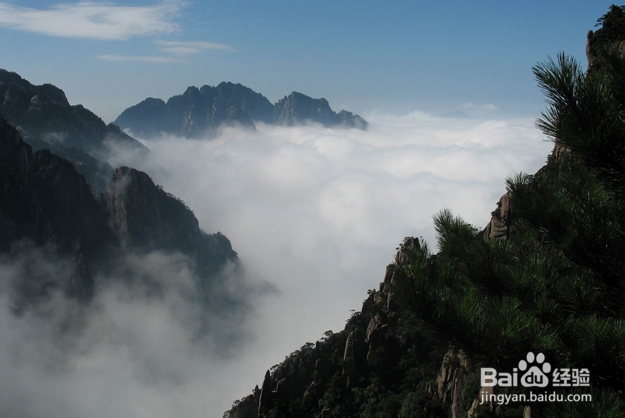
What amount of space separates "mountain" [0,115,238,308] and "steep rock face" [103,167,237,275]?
215mm

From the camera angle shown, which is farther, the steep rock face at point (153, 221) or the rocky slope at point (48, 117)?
the rocky slope at point (48, 117)

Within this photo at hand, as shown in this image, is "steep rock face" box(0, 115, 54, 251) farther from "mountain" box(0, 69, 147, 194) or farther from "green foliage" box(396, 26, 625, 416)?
"green foliage" box(396, 26, 625, 416)

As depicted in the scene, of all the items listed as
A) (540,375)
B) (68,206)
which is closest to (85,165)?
(68,206)

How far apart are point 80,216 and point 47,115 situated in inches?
2455

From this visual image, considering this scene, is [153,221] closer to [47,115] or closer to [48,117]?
[48,117]

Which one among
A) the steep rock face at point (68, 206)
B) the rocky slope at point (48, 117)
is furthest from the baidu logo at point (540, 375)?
the rocky slope at point (48, 117)

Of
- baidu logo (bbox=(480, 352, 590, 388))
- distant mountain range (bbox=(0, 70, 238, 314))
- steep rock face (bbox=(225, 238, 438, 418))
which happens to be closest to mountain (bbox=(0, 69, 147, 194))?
distant mountain range (bbox=(0, 70, 238, 314))

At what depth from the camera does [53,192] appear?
304ft

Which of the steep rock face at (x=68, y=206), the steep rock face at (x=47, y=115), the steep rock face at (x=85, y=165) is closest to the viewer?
the steep rock face at (x=68, y=206)

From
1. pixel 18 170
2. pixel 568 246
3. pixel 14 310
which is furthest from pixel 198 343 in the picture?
pixel 568 246

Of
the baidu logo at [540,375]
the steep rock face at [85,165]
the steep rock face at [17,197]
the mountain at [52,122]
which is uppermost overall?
the mountain at [52,122]

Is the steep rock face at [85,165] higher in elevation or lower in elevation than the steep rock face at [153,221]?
higher

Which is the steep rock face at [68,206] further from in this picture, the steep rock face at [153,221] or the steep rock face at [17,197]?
the steep rock face at [153,221]

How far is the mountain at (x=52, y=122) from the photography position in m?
132
